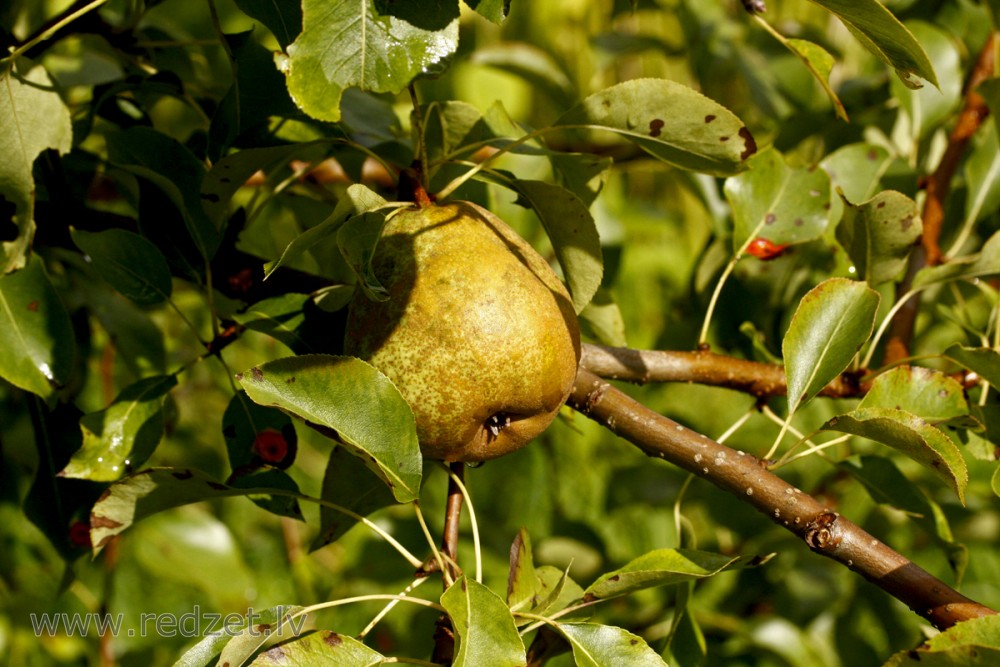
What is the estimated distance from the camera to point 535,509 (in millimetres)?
2445

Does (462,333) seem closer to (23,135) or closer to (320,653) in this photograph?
(320,653)

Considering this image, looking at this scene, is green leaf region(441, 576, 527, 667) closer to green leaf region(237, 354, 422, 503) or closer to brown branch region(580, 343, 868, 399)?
green leaf region(237, 354, 422, 503)

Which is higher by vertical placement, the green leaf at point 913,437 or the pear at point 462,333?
the pear at point 462,333

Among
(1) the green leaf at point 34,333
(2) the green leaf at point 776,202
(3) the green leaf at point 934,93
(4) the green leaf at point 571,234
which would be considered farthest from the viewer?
(3) the green leaf at point 934,93

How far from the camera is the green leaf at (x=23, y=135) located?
888 millimetres

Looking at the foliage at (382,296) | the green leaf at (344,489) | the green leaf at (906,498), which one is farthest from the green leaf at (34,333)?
the green leaf at (906,498)

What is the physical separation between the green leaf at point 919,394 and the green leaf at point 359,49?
1.65 ft

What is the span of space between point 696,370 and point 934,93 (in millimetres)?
649

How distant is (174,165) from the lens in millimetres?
952

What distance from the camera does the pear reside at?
72 cm

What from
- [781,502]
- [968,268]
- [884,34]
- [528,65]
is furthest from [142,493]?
[528,65]

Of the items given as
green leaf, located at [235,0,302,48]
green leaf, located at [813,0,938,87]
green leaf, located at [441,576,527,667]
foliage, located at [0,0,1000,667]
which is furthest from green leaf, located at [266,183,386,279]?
green leaf, located at [813,0,938,87]

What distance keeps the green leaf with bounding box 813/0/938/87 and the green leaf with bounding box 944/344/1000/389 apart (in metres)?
0.25

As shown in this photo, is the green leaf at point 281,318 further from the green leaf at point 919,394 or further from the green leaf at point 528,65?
the green leaf at point 528,65
